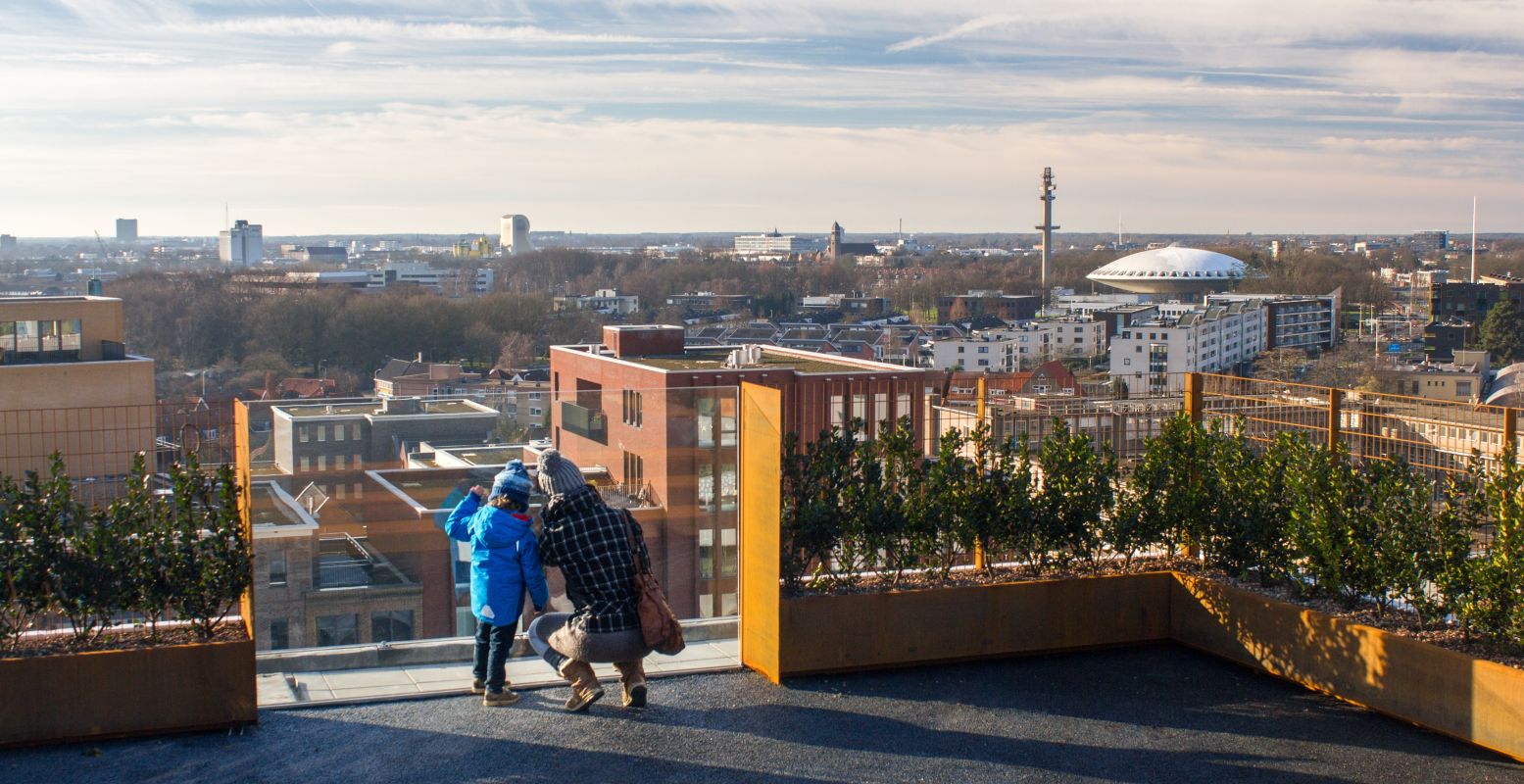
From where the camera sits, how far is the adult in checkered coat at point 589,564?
16.8 feet

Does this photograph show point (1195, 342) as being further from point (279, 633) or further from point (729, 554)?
point (279, 633)

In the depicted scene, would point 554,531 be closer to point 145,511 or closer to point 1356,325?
point 145,511

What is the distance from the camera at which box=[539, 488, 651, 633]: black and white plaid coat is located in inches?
201

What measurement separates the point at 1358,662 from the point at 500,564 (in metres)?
3.41

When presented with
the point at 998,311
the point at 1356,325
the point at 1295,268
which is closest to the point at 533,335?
the point at 998,311

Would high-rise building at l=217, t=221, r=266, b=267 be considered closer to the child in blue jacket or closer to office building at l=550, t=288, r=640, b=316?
office building at l=550, t=288, r=640, b=316

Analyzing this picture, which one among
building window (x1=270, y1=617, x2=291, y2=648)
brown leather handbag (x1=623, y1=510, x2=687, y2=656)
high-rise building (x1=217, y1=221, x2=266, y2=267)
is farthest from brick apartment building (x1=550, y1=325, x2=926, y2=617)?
high-rise building (x1=217, y1=221, x2=266, y2=267)

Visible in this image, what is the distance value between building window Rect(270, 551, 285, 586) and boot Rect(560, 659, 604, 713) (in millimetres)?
1223

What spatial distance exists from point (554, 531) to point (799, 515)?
1.24 metres

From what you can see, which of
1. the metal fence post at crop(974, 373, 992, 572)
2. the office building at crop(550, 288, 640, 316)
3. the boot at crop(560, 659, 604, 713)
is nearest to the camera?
the boot at crop(560, 659, 604, 713)

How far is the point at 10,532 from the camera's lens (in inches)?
196

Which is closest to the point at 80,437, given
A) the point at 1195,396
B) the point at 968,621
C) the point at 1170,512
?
the point at 968,621

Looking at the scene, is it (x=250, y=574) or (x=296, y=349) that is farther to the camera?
(x=296, y=349)

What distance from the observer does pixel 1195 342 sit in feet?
221
